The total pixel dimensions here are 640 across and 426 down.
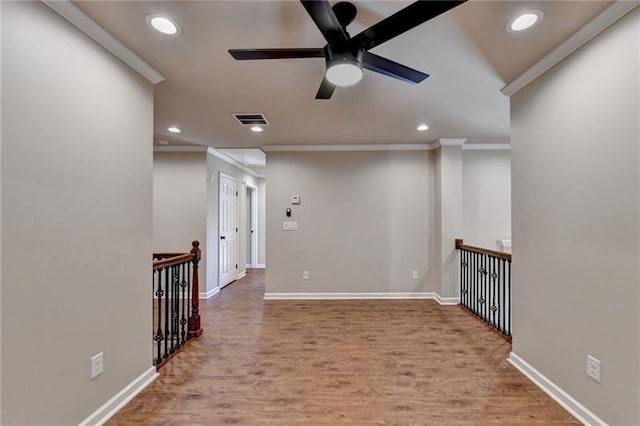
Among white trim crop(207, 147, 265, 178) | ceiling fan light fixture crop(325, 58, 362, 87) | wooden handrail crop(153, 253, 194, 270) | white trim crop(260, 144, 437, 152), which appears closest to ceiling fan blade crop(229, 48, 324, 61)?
ceiling fan light fixture crop(325, 58, 362, 87)

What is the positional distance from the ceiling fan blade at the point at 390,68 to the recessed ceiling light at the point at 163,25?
3.75 feet

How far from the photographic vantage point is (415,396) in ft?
7.30

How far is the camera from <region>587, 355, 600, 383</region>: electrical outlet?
185 cm

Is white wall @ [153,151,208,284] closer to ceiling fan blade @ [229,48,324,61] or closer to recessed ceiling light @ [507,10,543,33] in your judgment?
ceiling fan blade @ [229,48,324,61]

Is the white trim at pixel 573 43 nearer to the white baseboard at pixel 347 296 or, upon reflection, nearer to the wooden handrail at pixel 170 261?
the white baseboard at pixel 347 296

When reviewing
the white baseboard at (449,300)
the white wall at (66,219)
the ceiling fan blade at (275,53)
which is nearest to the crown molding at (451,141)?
the white baseboard at (449,300)

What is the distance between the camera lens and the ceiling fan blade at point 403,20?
1.29 meters

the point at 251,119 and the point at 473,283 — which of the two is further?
the point at 473,283

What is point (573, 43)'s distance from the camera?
1.97 m

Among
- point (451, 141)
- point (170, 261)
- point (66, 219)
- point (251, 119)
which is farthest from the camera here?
point (451, 141)

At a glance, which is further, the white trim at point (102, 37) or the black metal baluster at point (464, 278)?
the black metal baluster at point (464, 278)

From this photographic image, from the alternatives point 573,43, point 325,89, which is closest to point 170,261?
point 325,89

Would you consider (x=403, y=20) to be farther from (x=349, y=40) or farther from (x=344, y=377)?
(x=344, y=377)

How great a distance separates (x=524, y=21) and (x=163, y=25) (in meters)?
2.11
